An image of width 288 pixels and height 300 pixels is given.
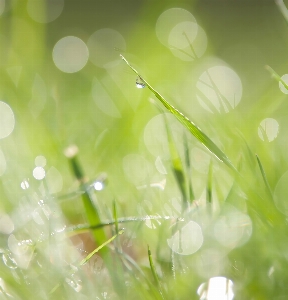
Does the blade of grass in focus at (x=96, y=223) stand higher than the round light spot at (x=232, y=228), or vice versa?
the blade of grass in focus at (x=96, y=223)

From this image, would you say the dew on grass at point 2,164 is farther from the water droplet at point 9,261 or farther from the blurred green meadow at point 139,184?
the water droplet at point 9,261

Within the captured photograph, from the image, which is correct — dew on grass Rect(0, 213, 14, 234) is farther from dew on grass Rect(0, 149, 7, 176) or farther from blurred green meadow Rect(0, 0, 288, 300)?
dew on grass Rect(0, 149, 7, 176)

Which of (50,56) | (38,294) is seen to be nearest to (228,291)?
(38,294)

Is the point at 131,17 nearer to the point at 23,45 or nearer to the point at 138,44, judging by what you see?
the point at 138,44

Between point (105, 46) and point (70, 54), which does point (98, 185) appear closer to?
point (70, 54)

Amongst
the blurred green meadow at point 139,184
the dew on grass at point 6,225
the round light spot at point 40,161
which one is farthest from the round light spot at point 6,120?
the dew on grass at point 6,225

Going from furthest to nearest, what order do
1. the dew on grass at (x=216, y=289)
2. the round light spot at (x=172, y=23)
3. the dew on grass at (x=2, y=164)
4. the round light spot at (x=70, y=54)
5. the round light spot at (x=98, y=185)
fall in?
the round light spot at (x=172, y=23) → the round light spot at (x=70, y=54) → the dew on grass at (x=2, y=164) → the round light spot at (x=98, y=185) → the dew on grass at (x=216, y=289)
